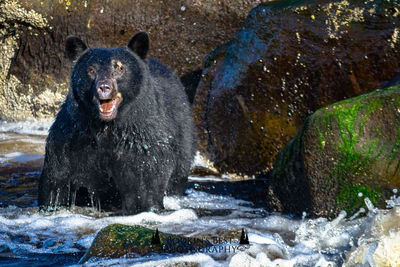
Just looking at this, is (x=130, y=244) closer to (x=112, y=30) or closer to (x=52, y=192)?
(x=52, y=192)

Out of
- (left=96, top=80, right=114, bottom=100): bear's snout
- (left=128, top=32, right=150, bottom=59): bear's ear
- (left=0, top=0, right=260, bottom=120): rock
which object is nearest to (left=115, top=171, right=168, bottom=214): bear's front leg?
(left=96, top=80, right=114, bottom=100): bear's snout

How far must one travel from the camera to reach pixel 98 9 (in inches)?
422

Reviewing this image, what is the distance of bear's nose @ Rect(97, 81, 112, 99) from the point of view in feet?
17.7

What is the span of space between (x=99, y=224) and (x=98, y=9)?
5890 mm

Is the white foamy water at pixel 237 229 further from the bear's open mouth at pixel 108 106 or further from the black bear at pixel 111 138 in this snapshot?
the bear's open mouth at pixel 108 106

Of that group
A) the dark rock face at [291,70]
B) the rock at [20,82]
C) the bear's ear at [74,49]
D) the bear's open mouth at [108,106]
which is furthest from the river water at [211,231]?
the rock at [20,82]

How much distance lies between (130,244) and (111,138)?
1803 millimetres

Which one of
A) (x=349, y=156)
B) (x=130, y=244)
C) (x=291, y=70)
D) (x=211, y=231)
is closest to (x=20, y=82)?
(x=291, y=70)

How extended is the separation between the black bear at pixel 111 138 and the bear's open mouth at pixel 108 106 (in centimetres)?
1

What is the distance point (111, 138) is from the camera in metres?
5.89

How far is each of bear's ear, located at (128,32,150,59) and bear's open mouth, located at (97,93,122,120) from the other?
0.66m

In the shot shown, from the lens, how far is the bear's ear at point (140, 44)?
6098 millimetres

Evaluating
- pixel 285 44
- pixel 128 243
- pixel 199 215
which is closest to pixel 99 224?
pixel 199 215

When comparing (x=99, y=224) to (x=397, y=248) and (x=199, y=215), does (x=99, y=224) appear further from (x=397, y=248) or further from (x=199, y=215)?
(x=397, y=248)
